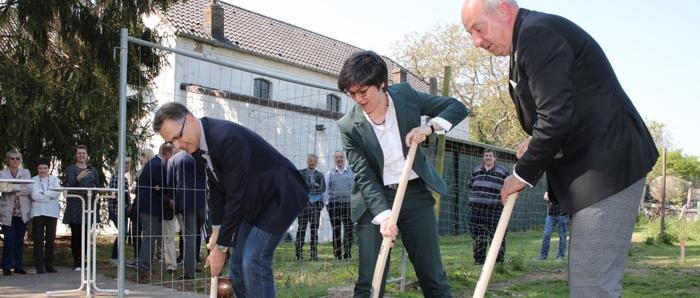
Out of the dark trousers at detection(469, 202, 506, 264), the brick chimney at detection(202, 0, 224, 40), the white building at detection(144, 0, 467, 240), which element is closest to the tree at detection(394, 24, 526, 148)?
the white building at detection(144, 0, 467, 240)

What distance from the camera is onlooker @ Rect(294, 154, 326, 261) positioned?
7746mm

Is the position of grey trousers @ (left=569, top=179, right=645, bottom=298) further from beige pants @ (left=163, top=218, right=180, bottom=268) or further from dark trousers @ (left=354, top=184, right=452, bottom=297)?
beige pants @ (left=163, top=218, right=180, bottom=268)

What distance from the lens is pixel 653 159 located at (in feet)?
8.71

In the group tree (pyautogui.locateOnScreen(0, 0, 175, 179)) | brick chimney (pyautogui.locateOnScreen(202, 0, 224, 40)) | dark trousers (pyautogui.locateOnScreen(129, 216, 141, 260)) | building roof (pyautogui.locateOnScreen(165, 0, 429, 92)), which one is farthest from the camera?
brick chimney (pyautogui.locateOnScreen(202, 0, 224, 40))

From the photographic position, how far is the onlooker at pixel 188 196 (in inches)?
320

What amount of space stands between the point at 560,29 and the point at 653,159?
25.3 inches

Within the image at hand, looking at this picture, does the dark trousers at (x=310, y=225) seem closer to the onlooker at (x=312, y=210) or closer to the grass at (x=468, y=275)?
the onlooker at (x=312, y=210)

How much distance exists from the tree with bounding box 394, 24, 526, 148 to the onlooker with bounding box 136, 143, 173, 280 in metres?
30.1

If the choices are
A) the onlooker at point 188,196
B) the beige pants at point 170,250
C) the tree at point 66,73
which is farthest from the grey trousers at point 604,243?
the tree at point 66,73

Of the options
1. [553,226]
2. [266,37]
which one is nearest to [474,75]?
[266,37]

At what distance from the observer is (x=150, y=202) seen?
27.3 ft

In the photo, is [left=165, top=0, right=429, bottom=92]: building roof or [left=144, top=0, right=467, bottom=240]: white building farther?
[left=165, top=0, right=429, bottom=92]: building roof

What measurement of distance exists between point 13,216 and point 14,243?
37cm

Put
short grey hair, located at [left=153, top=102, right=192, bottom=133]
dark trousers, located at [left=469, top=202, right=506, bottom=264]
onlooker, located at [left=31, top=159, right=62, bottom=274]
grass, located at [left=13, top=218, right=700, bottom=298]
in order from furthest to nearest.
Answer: dark trousers, located at [left=469, top=202, right=506, bottom=264] < onlooker, located at [left=31, top=159, right=62, bottom=274] < grass, located at [left=13, top=218, right=700, bottom=298] < short grey hair, located at [left=153, top=102, right=192, bottom=133]
